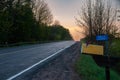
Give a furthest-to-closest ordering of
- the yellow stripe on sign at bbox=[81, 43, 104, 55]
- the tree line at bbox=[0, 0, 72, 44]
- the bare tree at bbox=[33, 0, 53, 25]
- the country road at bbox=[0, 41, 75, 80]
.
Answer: the bare tree at bbox=[33, 0, 53, 25]
the tree line at bbox=[0, 0, 72, 44]
the country road at bbox=[0, 41, 75, 80]
the yellow stripe on sign at bbox=[81, 43, 104, 55]

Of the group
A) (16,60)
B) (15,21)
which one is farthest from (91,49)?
(15,21)

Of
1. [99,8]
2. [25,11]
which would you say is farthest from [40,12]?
[99,8]

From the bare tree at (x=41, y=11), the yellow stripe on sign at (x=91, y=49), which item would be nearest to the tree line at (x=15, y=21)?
the bare tree at (x=41, y=11)

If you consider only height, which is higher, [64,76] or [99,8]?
[99,8]

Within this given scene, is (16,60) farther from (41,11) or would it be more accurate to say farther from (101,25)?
(41,11)

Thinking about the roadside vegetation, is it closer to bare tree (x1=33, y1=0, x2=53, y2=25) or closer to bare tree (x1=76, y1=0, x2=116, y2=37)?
bare tree (x1=76, y1=0, x2=116, y2=37)

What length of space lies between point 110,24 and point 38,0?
238 feet

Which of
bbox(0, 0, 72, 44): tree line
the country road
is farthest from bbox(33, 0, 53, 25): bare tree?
the country road

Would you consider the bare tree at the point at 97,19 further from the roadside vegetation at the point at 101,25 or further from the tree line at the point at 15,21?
the tree line at the point at 15,21

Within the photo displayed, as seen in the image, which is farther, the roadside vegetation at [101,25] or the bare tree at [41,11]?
the bare tree at [41,11]

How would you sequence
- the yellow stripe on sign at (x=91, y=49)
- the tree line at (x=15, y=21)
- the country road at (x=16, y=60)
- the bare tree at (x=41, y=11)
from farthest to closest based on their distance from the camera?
the bare tree at (x=41, y=11) < the tree line at (x=15, y=21) < the country road at (x=16, y=60) < the yellow stripe on sign at (x=91, y=49)

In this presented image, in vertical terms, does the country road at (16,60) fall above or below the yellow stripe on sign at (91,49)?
below

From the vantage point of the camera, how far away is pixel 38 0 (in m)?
92.6

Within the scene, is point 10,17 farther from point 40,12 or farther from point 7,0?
point 40,12
